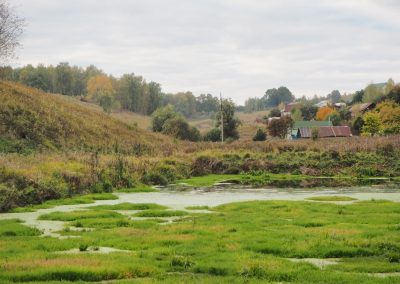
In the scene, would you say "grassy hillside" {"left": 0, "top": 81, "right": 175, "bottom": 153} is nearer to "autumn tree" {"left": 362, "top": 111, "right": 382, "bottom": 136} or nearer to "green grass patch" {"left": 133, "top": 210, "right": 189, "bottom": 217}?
"green grass patch" {"left": 133, "top": 210, "right": 189, "bottom": 217}

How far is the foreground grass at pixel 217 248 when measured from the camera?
11.4 metres

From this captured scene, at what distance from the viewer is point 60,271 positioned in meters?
11.5

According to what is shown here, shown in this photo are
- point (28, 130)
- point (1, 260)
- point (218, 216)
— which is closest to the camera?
point (1, 260)

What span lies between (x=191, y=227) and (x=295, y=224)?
12.7 ft

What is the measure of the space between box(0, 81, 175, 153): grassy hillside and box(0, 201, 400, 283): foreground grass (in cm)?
3208

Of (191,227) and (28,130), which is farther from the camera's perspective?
(28,130)

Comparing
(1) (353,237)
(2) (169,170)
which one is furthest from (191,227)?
(2) (169,170)

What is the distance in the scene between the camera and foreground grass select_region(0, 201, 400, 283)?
1139cm

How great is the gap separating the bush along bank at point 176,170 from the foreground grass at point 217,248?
7.10 m

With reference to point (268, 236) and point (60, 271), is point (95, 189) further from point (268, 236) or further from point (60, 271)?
point (60, 271)

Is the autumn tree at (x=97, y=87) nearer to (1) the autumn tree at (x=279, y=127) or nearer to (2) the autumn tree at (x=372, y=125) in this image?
(1) the autumn tree at (x=279, y=127)

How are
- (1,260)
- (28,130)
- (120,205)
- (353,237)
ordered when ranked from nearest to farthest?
(1,260), (353,237), (120,205), (28,130)

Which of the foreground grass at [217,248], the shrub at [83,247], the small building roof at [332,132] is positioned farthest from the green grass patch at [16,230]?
the small building roof at [332,132]

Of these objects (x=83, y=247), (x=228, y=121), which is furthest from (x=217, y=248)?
(x=228, y=121)
